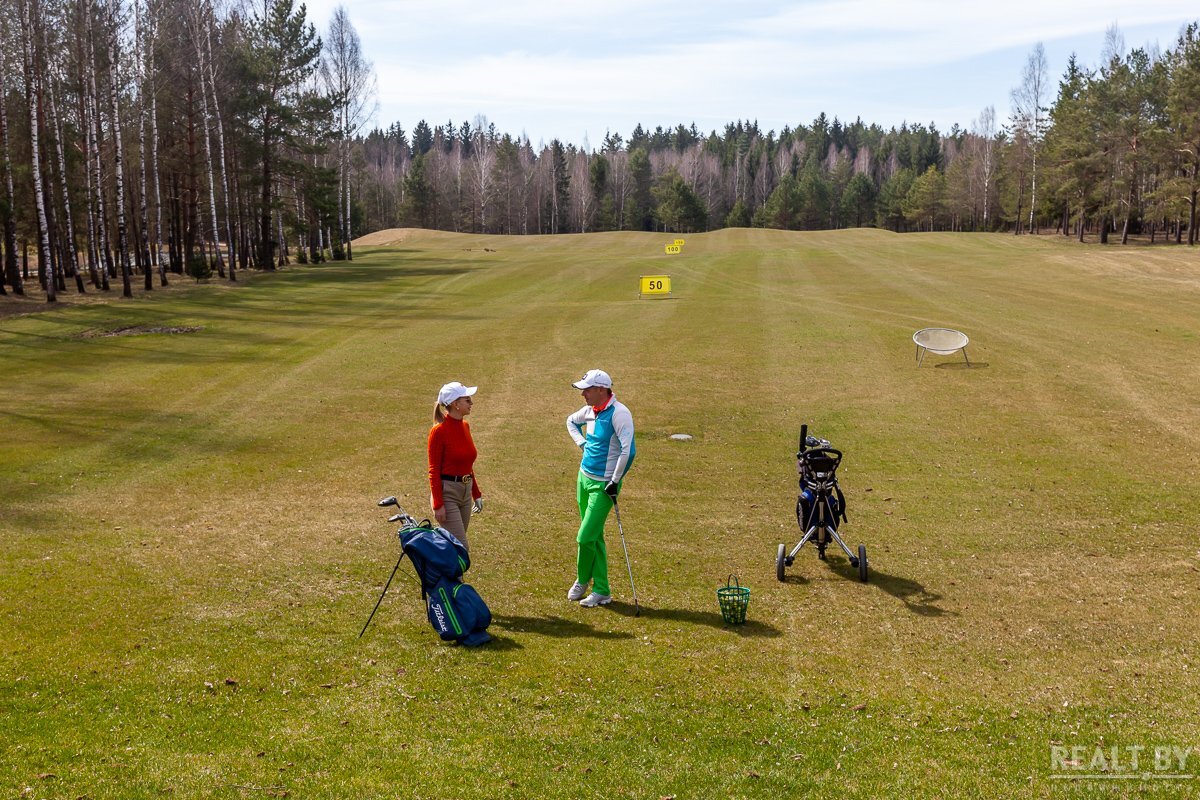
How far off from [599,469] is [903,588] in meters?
4.55

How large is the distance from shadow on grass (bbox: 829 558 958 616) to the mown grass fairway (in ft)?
0.35

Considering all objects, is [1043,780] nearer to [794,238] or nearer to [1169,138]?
[1169,138]

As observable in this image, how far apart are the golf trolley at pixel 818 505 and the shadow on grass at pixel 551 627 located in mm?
3207

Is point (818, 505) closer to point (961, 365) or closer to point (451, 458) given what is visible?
point (451, 458)

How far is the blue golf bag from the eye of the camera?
9969 millimetres

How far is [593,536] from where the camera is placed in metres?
11.2

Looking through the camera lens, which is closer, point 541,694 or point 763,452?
point 541,694

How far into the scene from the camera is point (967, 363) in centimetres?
2908

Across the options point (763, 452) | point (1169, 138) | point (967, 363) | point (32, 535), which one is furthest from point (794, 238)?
point (32, 535)

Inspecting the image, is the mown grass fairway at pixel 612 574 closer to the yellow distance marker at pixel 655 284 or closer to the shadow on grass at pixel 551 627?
the shadow on grass at pixel 551 627

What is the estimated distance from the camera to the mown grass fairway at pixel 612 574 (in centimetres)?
763

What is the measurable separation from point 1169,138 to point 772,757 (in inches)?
3265

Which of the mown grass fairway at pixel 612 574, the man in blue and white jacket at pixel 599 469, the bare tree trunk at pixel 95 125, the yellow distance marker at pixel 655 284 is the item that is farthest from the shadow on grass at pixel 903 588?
the bare tree trunk at pixel 95 125

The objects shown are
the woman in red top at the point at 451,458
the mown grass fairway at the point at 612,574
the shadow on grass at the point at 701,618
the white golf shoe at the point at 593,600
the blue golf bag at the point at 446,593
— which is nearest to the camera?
the mown grass fairway at the point at 612,574
